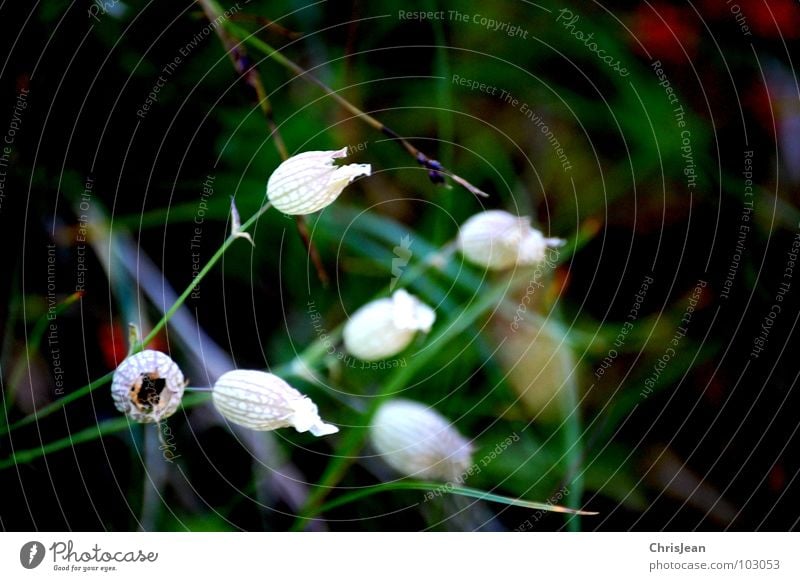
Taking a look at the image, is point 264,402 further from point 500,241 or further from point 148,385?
point 500,241

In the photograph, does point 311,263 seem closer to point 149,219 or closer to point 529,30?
point 149,219

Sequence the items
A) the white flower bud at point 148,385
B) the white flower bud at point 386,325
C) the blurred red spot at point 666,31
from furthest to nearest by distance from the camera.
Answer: the blurred red spot at point 666,31
the white flower bud at point 386,325
the white flower bud at point 148,385

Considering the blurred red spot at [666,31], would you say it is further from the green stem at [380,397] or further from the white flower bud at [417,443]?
the white flower bud at [417,443]

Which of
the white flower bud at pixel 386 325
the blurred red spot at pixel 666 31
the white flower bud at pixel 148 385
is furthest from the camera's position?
the blurred red spot at pixel 666 31

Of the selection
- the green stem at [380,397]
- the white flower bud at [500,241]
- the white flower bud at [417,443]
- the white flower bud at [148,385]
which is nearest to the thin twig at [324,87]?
the white flower bud at [500,241]

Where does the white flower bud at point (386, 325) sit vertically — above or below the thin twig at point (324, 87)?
below
